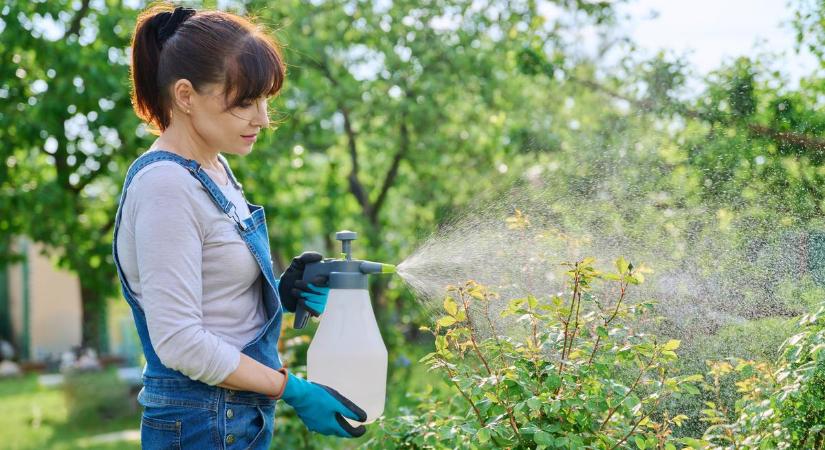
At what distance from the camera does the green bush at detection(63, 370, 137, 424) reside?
886cm

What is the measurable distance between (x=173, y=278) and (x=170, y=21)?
1.92ft

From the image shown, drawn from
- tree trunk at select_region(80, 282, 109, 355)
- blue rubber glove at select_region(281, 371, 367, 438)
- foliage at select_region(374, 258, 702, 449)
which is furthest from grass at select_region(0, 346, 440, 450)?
blue rubber glove at select_region(281, 371, 367, 438)

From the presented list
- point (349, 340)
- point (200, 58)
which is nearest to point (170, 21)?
point (200, 58)

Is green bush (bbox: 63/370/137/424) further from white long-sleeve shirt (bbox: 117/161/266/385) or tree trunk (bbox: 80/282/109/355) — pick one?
white long-sleeve shirt (bbox: 117/161/266/385)

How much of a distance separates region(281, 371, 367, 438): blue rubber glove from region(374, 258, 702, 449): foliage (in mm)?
360

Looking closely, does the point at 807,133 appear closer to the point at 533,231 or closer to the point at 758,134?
the point at 758,134

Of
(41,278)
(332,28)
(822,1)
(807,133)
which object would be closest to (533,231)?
(807,133)

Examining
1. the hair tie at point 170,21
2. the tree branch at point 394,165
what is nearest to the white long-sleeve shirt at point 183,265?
the hair tie at point 170,21

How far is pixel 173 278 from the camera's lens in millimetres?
1693

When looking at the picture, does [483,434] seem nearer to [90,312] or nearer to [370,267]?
[370,267]

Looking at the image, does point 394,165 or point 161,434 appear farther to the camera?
point 394,165

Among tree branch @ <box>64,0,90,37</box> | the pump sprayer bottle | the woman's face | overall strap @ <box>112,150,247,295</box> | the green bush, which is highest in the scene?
tree branch @ <box>64,0,90,37</box>

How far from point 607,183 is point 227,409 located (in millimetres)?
2121

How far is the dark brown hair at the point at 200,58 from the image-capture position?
72.4 inches
